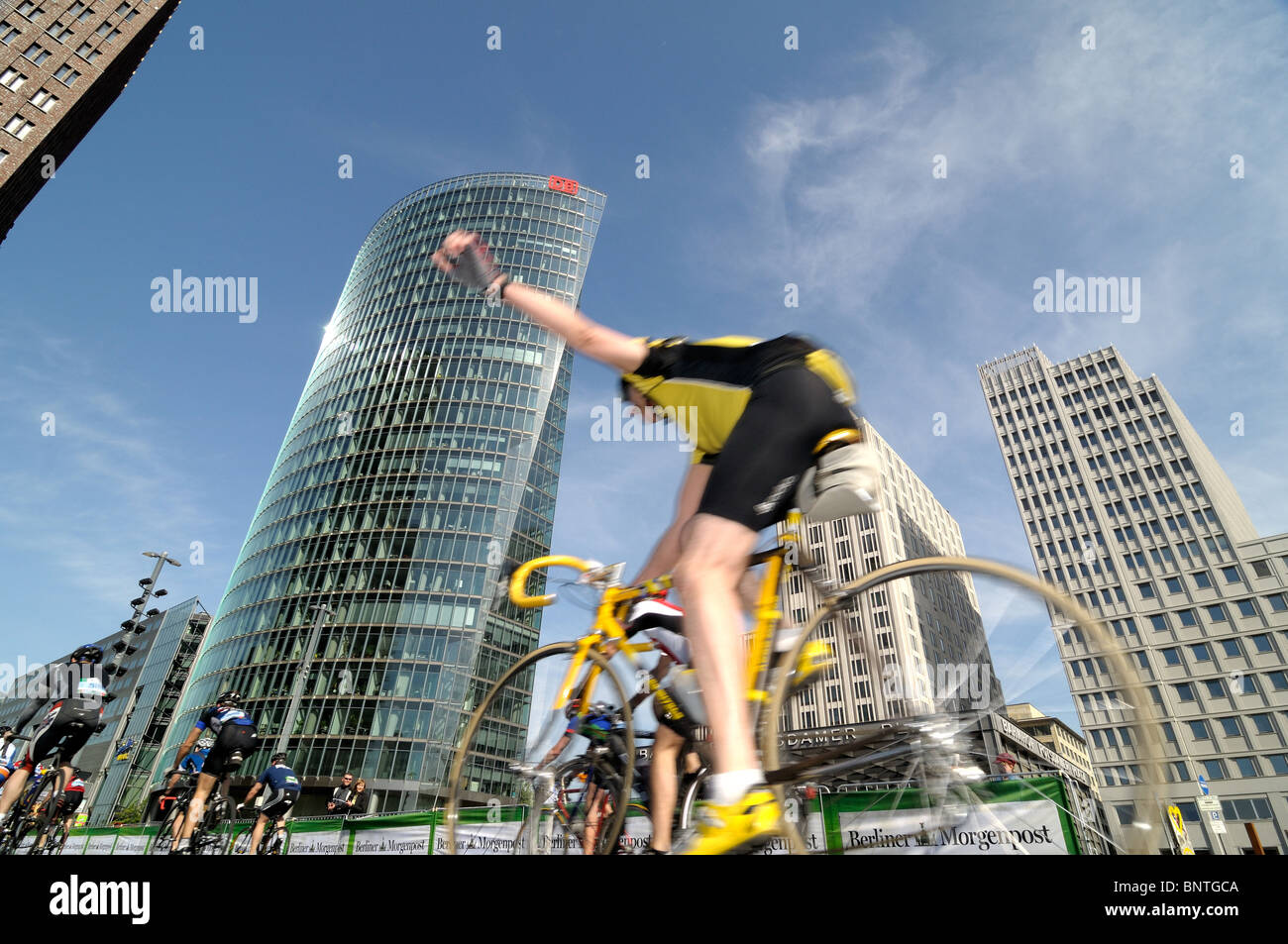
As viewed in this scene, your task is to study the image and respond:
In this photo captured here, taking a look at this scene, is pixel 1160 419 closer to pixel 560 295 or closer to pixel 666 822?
pixel 560 295

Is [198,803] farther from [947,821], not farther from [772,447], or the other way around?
[772,447]

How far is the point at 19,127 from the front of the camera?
42906mm

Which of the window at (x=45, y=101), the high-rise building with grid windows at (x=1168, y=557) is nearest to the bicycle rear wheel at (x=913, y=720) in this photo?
the high-rise building with grid windows at (x=1168, y=557)

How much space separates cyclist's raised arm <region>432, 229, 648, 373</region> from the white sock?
1.40 metres

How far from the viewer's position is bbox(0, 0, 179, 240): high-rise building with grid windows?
4306 centimetres

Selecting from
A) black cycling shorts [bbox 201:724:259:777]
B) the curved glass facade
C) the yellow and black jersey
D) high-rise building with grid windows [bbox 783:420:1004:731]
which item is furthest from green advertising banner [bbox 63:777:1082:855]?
the curved glass facade

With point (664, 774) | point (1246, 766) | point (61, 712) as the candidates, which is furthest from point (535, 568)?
point (1246, 766)

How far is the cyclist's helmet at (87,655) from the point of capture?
7.29 m

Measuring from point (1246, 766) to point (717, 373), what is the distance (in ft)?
284

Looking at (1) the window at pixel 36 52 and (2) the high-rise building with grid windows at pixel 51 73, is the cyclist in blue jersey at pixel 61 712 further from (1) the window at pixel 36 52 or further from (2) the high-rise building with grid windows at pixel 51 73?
(1) the window at pixel 36 52

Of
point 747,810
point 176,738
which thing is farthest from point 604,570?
point 176,738

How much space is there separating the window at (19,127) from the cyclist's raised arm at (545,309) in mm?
63614
